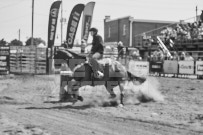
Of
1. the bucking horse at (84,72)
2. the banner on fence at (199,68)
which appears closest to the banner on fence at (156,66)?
the banner on fence at (199,68)

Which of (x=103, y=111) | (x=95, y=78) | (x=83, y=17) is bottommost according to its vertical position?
(x=103, y=111)

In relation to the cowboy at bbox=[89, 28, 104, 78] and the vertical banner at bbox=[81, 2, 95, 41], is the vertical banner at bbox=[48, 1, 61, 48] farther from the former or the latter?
the cowboy at bbox=[89, 28, 104, 78]

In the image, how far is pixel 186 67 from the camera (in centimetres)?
2312

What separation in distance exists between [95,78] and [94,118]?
2692 millimetres

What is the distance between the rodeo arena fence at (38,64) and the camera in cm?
2380

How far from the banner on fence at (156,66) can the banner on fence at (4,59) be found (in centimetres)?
1049

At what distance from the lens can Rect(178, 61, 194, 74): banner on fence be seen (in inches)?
891

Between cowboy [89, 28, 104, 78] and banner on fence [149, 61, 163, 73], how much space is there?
15935 mm

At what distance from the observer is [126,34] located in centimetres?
5150

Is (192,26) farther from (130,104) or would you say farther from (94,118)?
(94,118)

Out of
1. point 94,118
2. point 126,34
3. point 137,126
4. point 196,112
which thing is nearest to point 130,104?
point 196,112

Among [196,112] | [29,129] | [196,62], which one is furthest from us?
[196,62]

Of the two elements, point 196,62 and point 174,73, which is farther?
point 174,73

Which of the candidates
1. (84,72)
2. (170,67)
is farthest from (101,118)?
(170,67)
